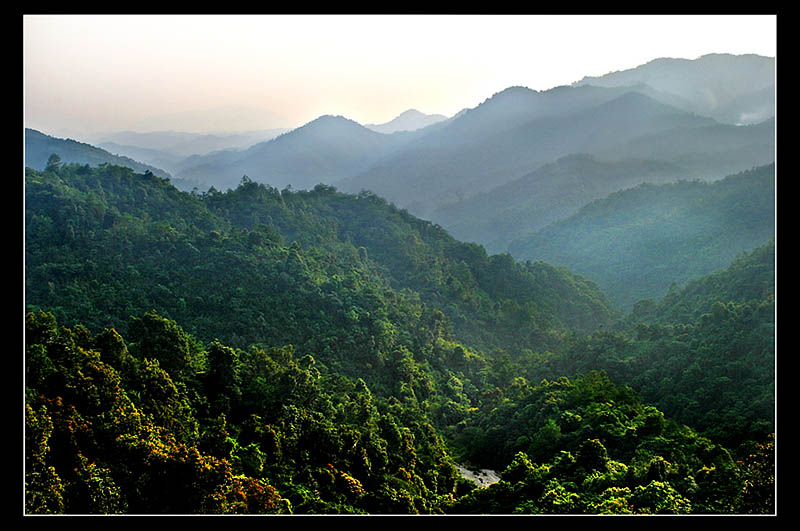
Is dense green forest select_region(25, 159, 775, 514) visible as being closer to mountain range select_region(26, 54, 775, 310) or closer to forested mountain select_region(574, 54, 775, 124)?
mountain range select_region(26, 54, 775, 310)

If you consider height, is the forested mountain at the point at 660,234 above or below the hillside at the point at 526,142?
below

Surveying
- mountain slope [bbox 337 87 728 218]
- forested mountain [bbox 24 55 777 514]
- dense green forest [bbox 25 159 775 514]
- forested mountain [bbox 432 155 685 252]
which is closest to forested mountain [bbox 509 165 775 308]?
forested mountain [bbox 24 55 777 514]

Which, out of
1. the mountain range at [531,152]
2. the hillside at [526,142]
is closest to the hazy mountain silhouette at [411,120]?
the mountain range at [531,152]

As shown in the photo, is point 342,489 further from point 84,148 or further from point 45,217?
point 84,148

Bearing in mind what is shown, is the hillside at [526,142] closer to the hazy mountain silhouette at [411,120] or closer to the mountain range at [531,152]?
the mountain range at [531,152]

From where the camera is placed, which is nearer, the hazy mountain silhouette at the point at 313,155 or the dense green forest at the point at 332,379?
the dense green forest at the point at 332,379
